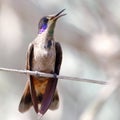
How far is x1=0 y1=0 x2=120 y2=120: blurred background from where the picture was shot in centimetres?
492

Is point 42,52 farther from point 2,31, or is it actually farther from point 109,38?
point 2,31

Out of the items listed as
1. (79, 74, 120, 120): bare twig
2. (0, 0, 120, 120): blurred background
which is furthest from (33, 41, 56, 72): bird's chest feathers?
(79, 74, 120, 120): bare twig

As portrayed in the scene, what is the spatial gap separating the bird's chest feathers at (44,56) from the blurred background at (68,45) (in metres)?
0.25

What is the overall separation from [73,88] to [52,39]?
7.95 ft

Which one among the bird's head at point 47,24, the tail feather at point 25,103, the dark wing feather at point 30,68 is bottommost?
the tail feather at point 25,103

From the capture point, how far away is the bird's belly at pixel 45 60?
472 centimetres

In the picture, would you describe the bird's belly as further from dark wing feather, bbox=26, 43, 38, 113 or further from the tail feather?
the tail feather

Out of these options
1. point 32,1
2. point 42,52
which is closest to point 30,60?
point 42,52

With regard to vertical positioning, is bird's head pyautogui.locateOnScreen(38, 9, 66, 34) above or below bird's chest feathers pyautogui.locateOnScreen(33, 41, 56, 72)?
above

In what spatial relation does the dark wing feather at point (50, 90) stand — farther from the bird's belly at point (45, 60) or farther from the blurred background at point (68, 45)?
the blurred background at point (68, 45)

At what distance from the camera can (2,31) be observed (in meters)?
7.35

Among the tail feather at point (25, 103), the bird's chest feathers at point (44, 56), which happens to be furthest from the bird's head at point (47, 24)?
the tail feather at point (25, 103)

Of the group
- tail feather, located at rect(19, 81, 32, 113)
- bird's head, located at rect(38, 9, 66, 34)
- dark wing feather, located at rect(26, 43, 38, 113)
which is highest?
bird's head, located at rect(38, 9, 66, 34)

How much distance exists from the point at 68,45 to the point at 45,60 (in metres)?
1.03
